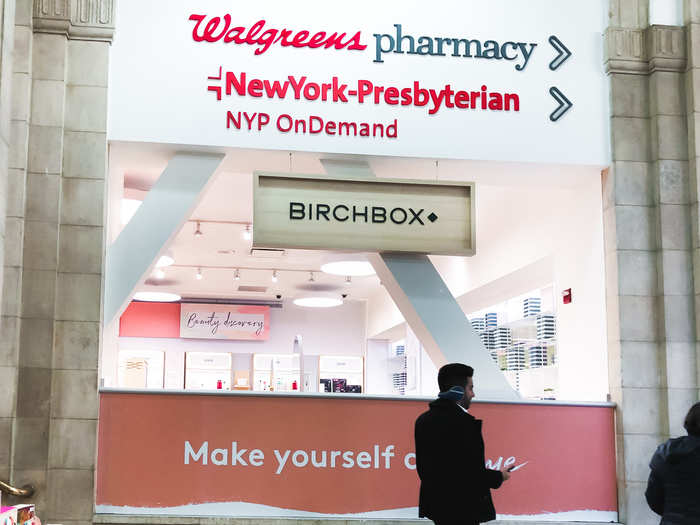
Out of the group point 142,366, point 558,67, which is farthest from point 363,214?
point 142,366

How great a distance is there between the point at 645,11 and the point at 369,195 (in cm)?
260

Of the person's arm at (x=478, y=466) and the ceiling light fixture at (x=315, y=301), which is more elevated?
the ceiling light fixture at (x=315, y=301)

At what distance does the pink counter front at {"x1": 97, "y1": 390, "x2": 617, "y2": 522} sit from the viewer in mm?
6137

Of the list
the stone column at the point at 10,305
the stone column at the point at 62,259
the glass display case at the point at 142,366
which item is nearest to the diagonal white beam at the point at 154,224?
the stone column at the point at 62,259

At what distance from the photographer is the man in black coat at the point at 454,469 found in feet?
13.5

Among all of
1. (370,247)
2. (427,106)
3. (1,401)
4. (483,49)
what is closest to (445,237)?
(370,247)

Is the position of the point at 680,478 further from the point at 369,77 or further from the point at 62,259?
the point at 62,259

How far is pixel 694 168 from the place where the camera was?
6.62 meters

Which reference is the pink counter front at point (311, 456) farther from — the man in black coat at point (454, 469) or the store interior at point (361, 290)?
the man in black coat at point (454, 469)

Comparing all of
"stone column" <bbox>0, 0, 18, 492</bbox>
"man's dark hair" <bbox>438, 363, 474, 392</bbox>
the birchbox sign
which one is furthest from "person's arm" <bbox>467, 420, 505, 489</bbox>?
the birchbox sign

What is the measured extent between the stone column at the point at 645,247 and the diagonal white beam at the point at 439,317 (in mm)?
900

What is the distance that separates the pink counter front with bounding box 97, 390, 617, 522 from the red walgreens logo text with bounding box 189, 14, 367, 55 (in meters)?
2.55

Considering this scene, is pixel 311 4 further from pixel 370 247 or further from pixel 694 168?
pixel 694 168

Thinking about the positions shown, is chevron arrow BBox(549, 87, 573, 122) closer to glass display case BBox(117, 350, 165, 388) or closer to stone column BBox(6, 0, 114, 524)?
stone column BBox(6, 0, 114, 524)
